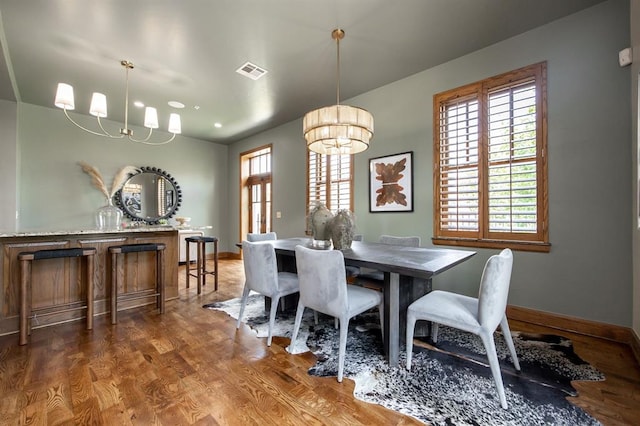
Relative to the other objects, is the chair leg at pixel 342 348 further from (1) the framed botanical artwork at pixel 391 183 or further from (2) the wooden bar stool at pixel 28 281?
(2) the wooden bar stool at pixel 28 281

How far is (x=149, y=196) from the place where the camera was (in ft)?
18.9

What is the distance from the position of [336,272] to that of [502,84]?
2.74 meters

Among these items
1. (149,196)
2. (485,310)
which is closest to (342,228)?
(485,310)

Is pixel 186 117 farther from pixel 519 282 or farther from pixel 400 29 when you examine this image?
pixel 519 282

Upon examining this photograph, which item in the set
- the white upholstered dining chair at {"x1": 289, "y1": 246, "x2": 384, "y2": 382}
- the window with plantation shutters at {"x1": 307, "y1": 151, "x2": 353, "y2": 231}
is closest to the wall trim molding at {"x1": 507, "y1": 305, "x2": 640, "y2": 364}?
the white upholstered dining chair at {"x1": 289, "y1": 246, "x2": 384, "y2": 382}

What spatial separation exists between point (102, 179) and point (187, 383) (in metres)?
4.99

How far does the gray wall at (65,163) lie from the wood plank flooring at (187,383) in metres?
3.09

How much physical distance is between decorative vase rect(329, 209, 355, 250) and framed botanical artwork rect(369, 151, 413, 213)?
1386 mm

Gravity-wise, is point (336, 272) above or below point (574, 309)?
above

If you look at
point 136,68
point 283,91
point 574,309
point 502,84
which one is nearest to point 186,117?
point 136,68

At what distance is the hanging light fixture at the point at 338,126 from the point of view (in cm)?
248

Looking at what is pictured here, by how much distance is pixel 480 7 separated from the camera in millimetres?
2398

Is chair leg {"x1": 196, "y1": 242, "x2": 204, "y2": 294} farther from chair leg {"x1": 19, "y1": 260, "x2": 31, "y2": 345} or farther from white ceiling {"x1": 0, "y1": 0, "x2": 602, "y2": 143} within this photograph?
white ceiling {"x1": 0, "y1": 0, "x2": 602, "y2": 143}

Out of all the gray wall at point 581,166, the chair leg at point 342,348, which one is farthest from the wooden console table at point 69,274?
the gray wall at point 581,166
